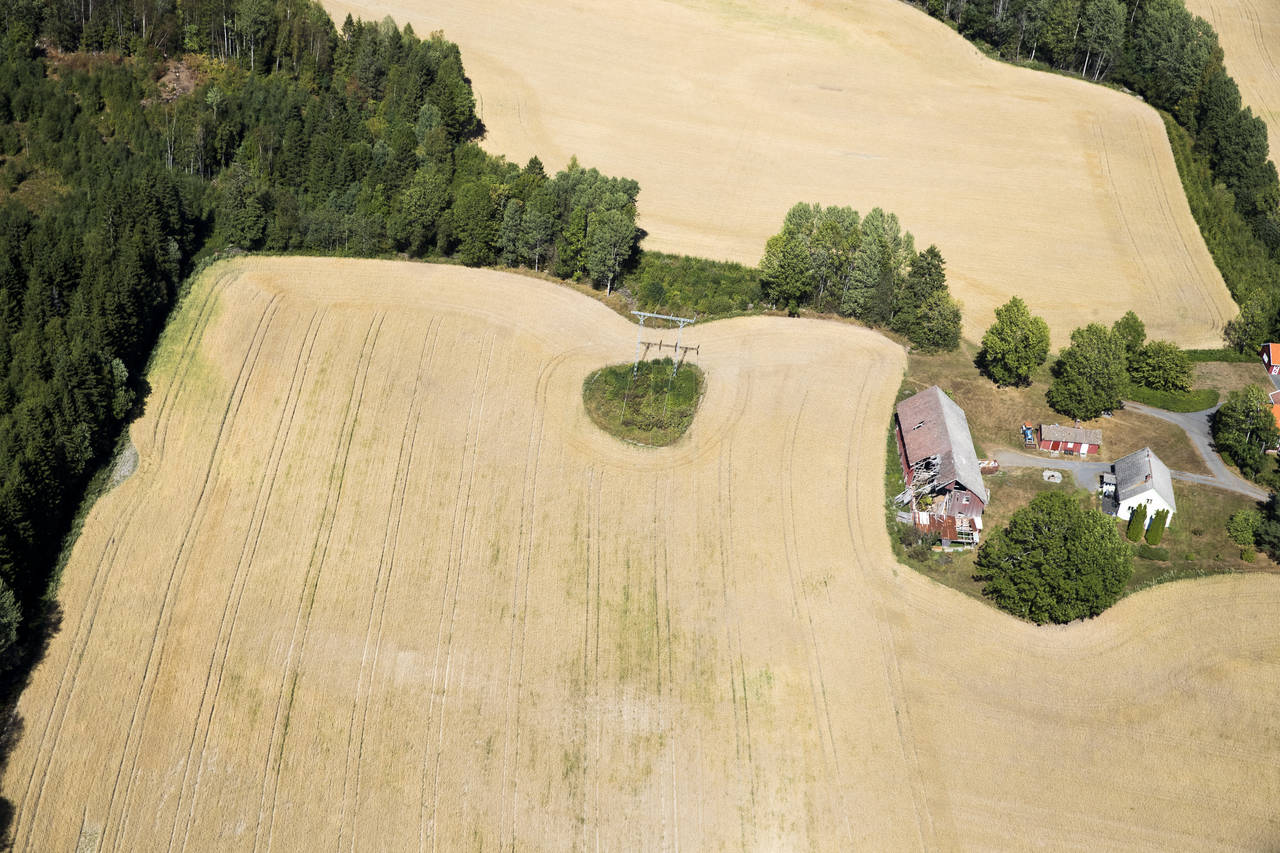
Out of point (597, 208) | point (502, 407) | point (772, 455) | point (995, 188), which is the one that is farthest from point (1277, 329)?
point (502, 407)

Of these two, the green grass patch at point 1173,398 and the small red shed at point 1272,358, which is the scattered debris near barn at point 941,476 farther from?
the small red shed at point 1272,358

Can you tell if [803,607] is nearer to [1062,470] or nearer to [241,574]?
[1062,470]

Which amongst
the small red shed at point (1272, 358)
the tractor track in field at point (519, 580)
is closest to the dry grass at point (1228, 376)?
the small red shed at point (1272, 358)

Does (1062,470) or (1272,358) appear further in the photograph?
(1272,358)

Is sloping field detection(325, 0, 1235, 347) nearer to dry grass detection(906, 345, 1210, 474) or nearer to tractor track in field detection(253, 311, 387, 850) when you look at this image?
dry grass detection(906, 345, 1210, 474)

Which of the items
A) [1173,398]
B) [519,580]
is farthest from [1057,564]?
[519,580]

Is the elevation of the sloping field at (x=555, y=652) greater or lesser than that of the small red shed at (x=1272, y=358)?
lesser
